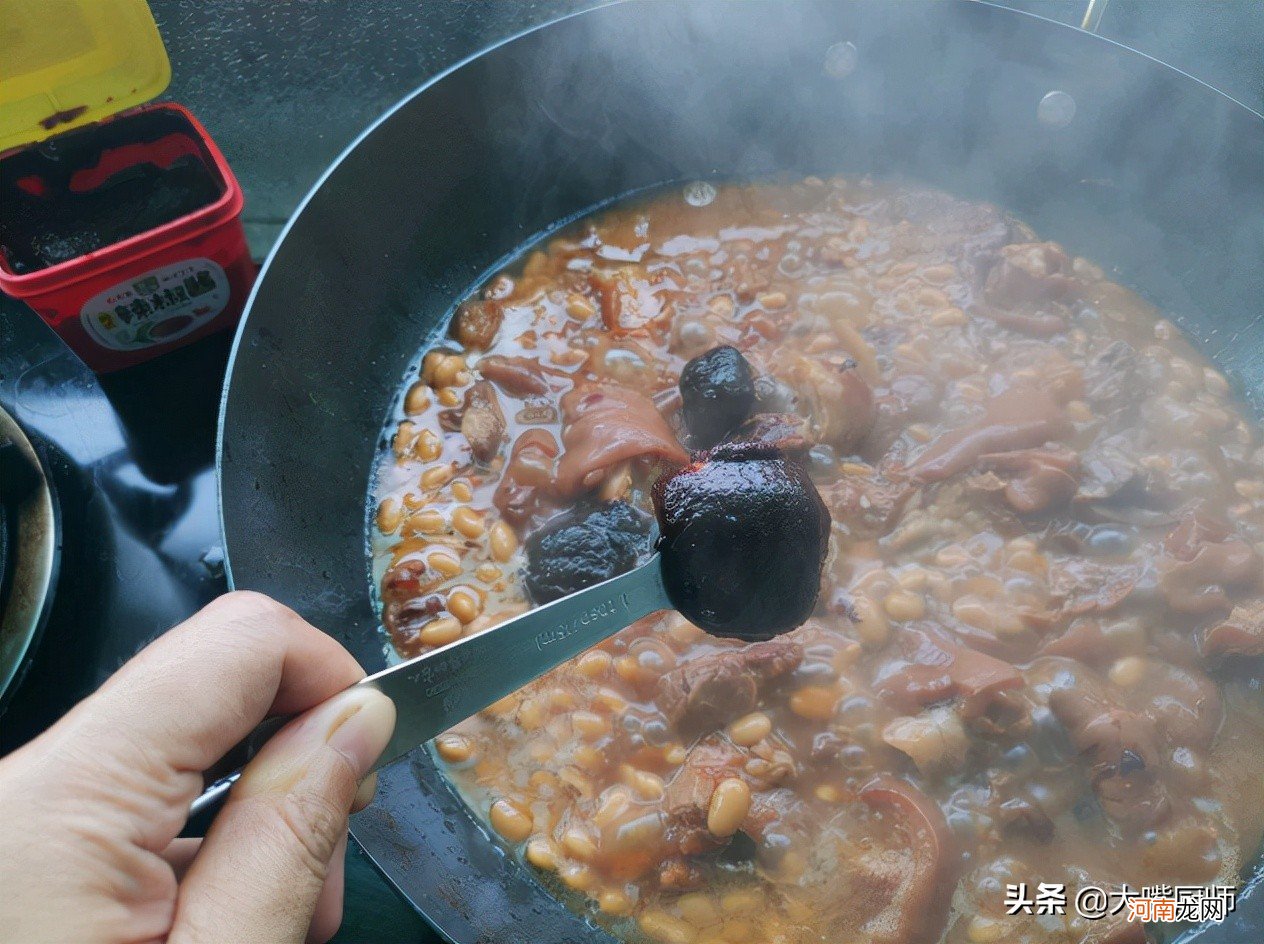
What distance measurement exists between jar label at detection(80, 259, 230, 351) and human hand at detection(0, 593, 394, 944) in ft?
6.39

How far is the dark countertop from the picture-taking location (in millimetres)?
4164

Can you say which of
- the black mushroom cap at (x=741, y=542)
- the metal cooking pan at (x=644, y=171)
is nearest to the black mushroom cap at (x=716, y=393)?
the black mushroom cap at (x=741, y=542)

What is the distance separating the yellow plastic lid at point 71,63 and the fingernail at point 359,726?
283 cm

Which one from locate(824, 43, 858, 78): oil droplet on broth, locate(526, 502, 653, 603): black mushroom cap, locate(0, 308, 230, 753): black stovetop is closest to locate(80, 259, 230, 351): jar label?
locate(0, 308, 230, 753): black stovetop

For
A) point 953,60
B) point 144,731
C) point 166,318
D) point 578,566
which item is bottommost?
point 578,566

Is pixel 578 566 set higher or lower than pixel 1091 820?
higher

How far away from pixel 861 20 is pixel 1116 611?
109 inches

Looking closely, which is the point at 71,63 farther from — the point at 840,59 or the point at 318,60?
the point at 840,59

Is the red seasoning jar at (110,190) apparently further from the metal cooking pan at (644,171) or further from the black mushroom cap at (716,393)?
the black mushroom cap at (716,393)

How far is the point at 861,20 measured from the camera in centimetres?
392

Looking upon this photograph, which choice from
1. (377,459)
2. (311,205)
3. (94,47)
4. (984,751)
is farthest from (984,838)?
(94,47)

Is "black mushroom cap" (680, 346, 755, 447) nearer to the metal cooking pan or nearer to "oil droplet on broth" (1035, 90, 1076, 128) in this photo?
the metal cooking pan

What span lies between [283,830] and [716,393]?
2.04 meters

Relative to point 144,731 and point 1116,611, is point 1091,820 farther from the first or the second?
point 144,731
